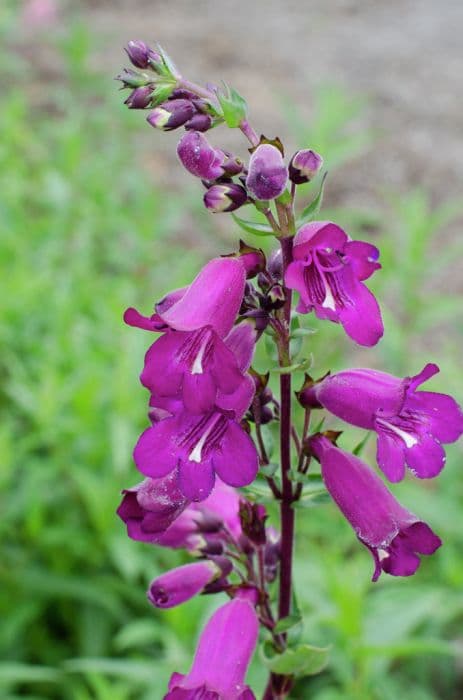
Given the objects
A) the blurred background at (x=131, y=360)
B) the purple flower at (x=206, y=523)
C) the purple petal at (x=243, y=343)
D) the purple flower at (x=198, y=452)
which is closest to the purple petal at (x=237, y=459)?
the purple flower at (x=198, y=452)

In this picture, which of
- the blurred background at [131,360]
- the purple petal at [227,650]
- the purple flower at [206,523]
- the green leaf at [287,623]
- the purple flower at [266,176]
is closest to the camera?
the purple flower at [266,176]

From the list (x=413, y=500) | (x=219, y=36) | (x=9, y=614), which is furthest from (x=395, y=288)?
(x=219, y=36)

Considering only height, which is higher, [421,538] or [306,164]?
[306,164]

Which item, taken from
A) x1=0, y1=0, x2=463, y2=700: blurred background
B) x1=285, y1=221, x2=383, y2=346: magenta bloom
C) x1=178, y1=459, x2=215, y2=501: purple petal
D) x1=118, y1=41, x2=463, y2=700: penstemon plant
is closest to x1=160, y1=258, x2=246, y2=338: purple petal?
x1=118, y1=41, x2=463, y2=700: penstemon plant

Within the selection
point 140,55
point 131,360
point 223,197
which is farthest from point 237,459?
point 131,360

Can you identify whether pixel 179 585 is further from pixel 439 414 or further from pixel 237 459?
pixel 439 414

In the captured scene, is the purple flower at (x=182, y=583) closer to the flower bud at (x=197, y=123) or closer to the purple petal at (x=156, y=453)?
the purple petal at (x=156, y=453)
